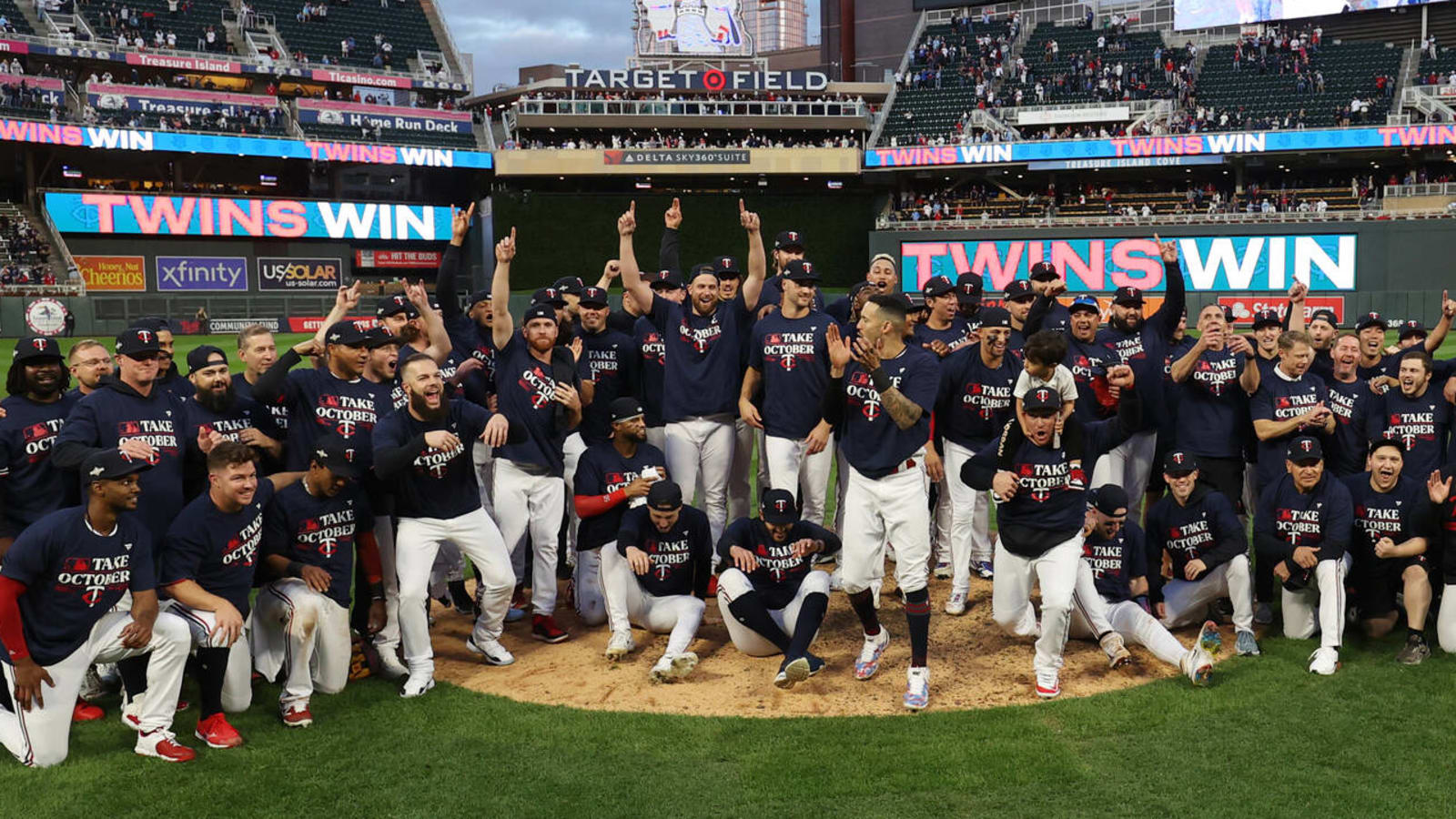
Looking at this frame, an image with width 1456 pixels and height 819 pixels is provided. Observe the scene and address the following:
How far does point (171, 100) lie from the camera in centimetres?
4362

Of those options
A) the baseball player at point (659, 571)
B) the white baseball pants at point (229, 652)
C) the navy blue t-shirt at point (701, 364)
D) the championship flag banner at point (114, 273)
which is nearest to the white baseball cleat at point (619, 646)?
the baseball player at point (659, 571)

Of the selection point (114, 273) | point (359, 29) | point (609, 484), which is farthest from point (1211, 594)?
point (359, 29)

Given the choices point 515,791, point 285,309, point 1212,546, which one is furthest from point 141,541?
point 285,309

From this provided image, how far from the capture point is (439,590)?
9266 mm

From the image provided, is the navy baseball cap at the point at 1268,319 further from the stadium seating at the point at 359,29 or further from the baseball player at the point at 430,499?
the stadium seating at the point at 359,29

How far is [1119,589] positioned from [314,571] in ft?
16.9

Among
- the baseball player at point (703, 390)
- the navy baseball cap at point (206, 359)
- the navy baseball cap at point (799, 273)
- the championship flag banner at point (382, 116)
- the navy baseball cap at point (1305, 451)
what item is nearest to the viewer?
the navy baseball cap at point (206, 359)

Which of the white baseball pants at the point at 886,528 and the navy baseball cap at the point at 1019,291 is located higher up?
the navy baseball cap at the point at 1019,291

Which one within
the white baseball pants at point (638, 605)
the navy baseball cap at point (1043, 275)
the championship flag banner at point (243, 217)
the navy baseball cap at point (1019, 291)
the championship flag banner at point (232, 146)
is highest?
the championship flag banner at point (232, 146)

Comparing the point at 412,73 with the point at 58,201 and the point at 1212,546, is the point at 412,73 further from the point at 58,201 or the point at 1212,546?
the point at 1212,546

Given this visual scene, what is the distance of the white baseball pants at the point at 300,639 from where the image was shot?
22.8ft

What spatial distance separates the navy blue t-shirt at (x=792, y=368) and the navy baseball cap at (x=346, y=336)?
2.75 meters

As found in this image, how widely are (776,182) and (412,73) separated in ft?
52.6

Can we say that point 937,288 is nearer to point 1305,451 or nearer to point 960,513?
point 960,513
